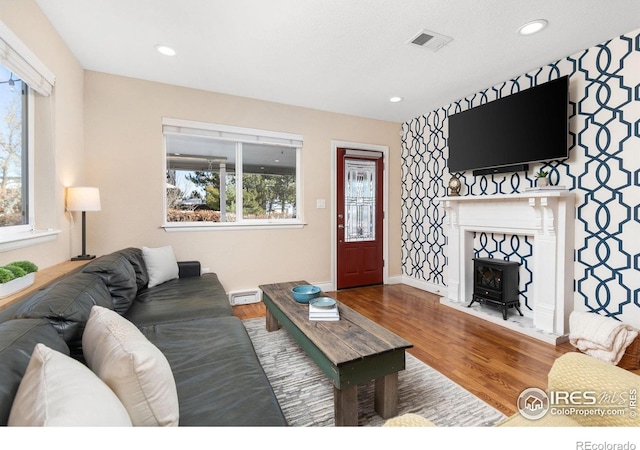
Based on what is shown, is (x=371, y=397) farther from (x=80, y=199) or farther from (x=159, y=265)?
(x=80, y=199)

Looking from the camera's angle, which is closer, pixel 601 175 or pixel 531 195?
pixel 601 175

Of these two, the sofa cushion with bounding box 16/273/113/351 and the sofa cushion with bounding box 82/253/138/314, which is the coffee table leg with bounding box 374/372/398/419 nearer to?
the sofa cushion with bounding box 16/273/113/351

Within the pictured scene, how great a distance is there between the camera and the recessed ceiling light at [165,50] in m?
2.64

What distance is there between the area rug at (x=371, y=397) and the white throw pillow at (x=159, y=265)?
4.39ft

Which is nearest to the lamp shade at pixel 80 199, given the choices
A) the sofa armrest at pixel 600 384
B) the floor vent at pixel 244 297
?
the floor vent at pixel 244 297

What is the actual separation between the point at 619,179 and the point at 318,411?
2978 millimetres

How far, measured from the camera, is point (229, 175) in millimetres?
3809

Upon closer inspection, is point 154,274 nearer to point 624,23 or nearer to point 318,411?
point 318,411

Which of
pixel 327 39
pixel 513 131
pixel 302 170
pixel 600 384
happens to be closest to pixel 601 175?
pixel 513 131

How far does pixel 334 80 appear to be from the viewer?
328 cm

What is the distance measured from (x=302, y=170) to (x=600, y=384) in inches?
141

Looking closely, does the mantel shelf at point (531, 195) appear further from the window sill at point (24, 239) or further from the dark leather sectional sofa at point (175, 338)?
the window sill at point (24, 239)

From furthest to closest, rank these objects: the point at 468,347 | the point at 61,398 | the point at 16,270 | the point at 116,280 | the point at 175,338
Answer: the point at 468,347
the point at 116,280
the point at 175,338
the point at 16,270
the point at 61,398
